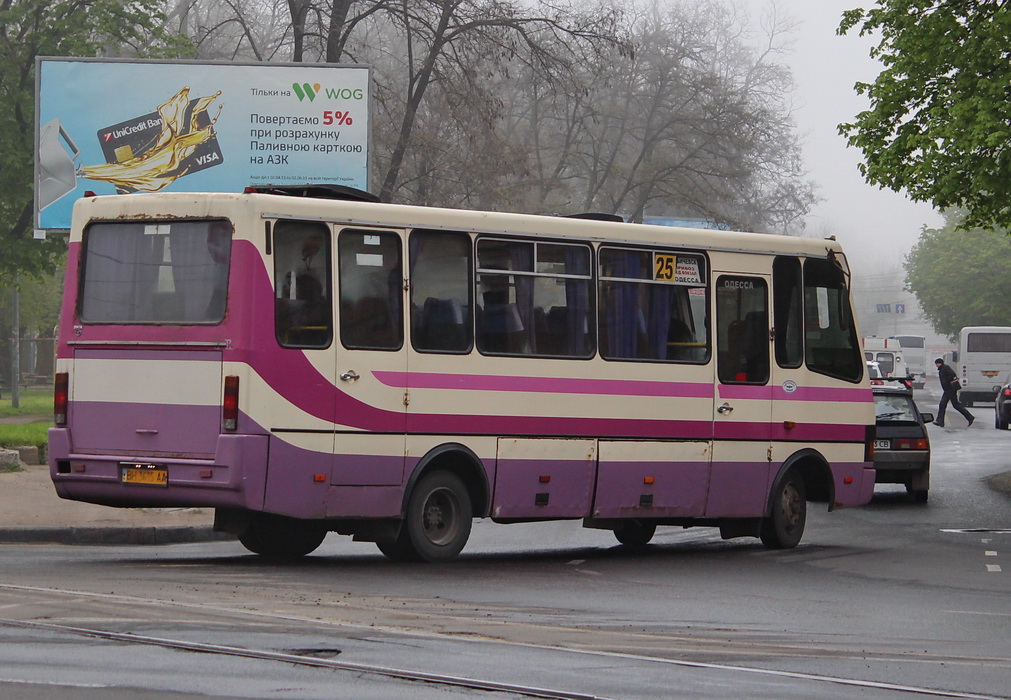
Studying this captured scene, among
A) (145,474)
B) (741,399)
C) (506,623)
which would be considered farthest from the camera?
(741,399)

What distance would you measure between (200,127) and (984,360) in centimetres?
4713

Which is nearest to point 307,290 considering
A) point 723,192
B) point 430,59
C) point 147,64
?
point 147,64

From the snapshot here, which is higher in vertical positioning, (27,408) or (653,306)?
(653,306)

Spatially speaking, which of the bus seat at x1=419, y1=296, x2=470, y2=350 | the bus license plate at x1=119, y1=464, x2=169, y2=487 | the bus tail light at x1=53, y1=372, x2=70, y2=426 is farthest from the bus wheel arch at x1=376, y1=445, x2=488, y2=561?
the bus tail light at x1=53, y1=372, x2=70, y2=426

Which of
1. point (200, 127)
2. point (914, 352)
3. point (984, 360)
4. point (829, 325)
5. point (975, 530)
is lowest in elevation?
point (975, 530)

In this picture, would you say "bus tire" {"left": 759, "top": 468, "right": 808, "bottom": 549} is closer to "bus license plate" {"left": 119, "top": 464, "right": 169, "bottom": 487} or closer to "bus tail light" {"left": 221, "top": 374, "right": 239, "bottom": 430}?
"bus tail light" {"left": 221, "top": 374, "right": 239, "bottom": 430}

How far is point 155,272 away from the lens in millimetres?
12016

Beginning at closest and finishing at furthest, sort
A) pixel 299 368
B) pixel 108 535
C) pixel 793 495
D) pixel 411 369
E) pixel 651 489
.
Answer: pixel 299 368
pixel 411 369
pixel 651 489
pixel 108 535
pixel 793 495

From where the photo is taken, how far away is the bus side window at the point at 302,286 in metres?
11.8

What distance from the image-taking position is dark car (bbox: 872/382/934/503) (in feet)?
71.5

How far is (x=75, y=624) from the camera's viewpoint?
27.5ft

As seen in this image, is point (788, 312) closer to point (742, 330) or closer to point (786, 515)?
point (742, 330)

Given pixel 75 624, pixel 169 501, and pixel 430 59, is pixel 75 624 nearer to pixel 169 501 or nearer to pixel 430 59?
pixel 169 501

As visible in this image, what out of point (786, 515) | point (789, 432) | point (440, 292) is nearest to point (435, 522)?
point (440, 292)
